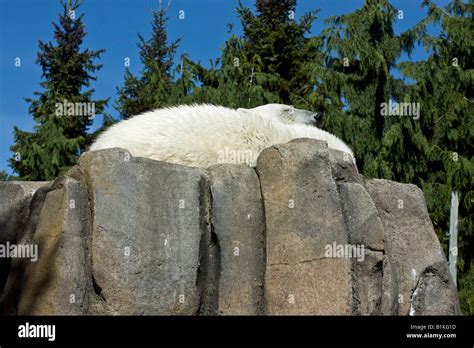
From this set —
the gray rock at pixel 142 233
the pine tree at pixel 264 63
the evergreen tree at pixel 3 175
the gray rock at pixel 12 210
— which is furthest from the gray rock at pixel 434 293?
the evergreen tree at pixel 3 175

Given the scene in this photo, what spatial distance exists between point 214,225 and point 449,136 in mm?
11185

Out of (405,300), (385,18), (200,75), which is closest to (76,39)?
(200,75)

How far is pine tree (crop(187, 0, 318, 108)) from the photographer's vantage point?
17.7 metres

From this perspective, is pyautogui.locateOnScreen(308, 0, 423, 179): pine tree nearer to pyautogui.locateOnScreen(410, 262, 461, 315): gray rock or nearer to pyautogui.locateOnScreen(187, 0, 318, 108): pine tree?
pyautogui.locateOnScreen(187, 0, 318, 108): pine tree

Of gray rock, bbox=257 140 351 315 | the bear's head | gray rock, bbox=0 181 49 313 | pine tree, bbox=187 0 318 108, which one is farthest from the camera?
pine tree, bbox=187 0 318 108

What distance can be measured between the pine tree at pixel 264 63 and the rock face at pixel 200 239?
10.8 metres

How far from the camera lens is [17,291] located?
612 centimetres

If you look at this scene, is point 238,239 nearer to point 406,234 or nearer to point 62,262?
point 62,262

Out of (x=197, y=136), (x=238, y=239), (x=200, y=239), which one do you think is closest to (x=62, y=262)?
(x=200, y=239)

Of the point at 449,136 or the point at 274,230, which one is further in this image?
the point at 449,136

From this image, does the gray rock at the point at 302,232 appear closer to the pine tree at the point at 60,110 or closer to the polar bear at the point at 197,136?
the polar bear at the point at 197,136

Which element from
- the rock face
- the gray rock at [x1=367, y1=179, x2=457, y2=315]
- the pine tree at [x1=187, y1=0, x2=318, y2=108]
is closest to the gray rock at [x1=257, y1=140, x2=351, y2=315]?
the rock face

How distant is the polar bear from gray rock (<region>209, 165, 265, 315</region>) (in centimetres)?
47
